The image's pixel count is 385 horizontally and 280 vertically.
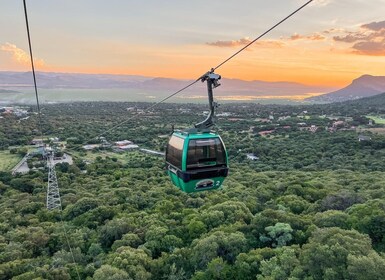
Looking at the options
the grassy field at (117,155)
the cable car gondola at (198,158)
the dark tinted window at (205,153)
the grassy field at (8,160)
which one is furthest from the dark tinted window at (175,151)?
the grassy field at (8,160)

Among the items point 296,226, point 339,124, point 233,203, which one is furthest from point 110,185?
point 339,124

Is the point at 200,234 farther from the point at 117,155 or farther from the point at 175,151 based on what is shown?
the point at 117,155

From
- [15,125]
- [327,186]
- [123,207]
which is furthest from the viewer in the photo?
[15,125]

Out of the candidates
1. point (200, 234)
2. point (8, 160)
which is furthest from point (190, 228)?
point (8, 160)

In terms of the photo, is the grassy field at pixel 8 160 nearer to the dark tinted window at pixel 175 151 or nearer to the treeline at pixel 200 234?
the treeline at pixel 200 234

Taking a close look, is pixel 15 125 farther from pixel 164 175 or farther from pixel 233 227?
pixel 233 227

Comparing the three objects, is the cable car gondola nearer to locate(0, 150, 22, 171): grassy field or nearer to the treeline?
the treeline
